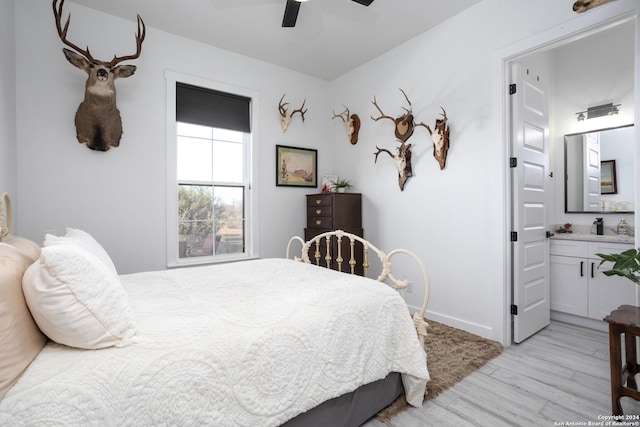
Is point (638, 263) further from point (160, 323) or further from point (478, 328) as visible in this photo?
point (160, 323)

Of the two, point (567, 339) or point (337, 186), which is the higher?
point (337, 186)

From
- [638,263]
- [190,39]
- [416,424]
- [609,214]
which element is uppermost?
[190,39]

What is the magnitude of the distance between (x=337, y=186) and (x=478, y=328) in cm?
208

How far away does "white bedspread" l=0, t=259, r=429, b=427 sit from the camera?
894 millimetres

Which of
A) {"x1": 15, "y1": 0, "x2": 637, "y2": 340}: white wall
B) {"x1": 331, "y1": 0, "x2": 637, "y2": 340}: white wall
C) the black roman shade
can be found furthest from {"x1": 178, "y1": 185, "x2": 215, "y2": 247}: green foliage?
{"x1": 331, "y1": 0, "x2": 637, "y2": 340}: white wall

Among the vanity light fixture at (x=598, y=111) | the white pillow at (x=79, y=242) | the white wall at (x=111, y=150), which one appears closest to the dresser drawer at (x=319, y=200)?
the white wall at (x=111, y=150)

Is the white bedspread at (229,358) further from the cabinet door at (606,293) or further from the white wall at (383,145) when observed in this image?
the cabinet door at (606,293)

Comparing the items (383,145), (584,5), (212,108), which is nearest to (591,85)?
(584,5)

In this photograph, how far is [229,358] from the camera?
1.12m

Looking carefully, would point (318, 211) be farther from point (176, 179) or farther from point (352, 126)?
point (176, 179)

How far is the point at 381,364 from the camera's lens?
158 centimetres

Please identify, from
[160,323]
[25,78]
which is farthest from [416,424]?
[25,78]

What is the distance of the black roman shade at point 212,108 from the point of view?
10.8 feet

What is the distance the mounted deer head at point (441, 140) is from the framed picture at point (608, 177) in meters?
1.79
